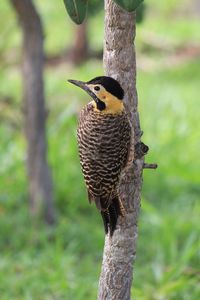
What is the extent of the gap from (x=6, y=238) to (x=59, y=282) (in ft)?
2.36

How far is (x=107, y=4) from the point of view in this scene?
202cm

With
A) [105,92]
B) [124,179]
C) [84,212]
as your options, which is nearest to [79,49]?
[84,212]

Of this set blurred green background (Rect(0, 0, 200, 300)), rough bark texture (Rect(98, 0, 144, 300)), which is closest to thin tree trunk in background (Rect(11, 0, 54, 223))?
blurred green background (Rect(0, 0, 200, 300))

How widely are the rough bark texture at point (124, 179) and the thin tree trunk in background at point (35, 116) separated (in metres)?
1.93

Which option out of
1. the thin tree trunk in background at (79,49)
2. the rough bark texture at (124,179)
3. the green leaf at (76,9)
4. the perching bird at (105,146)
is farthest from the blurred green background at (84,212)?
the green leaf at (76,9)

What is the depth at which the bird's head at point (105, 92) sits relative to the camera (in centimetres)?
192

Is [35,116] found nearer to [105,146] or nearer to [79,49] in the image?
[105,146]

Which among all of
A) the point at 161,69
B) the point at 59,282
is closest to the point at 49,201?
the point at 59,282

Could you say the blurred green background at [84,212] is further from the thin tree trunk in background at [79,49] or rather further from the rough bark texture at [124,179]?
the thin tree trunk in background at [79,49]

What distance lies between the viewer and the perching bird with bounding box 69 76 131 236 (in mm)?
2029

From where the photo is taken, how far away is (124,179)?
211cm

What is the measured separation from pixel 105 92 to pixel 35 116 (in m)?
2.21

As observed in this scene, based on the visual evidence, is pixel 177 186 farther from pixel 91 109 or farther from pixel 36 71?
pixel 91 109

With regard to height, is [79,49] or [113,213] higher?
[113,213]
